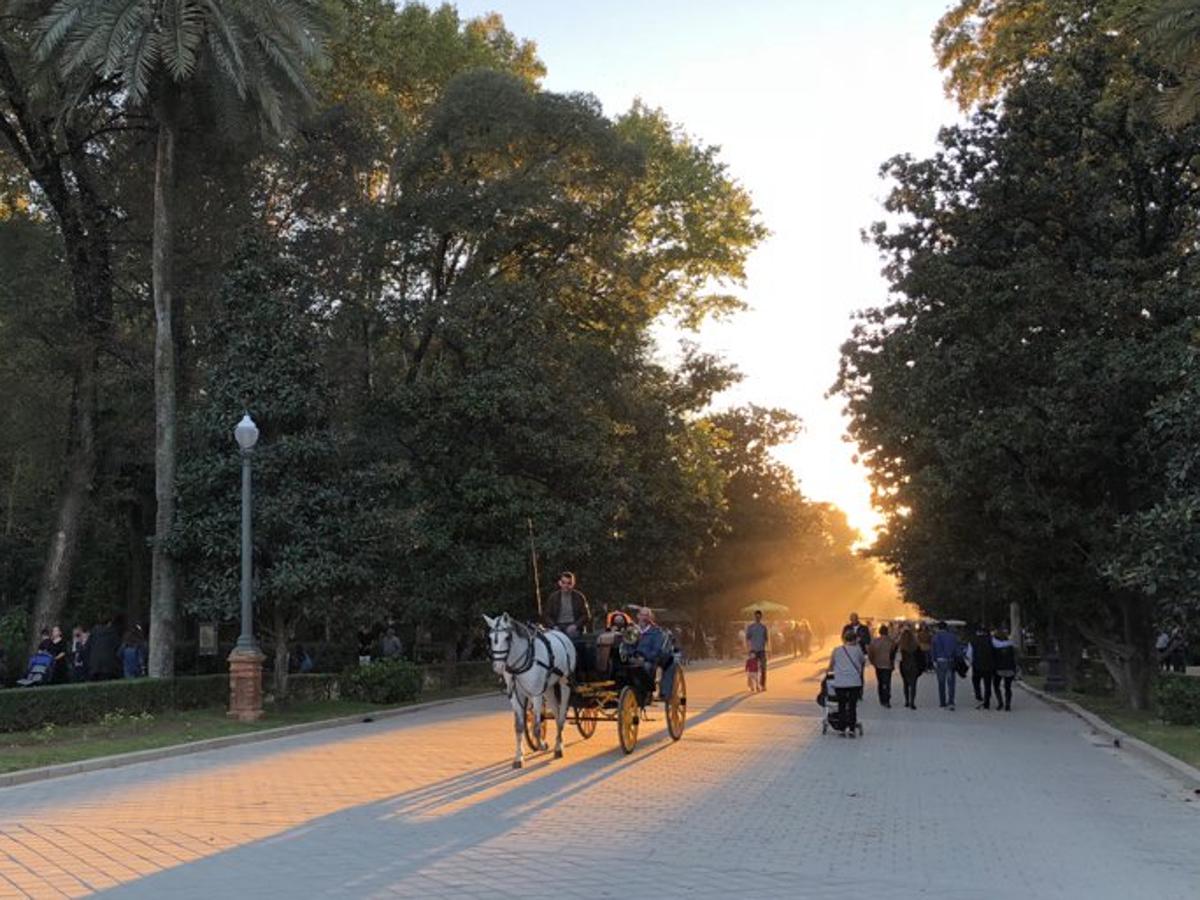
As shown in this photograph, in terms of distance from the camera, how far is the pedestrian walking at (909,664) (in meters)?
24.8

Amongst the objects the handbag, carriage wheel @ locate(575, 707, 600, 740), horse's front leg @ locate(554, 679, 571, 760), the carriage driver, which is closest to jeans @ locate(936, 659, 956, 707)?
the handbag

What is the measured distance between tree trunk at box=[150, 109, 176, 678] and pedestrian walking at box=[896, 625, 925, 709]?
50.9 feet

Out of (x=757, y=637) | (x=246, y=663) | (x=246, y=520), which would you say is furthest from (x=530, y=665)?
(x=757, y=637)

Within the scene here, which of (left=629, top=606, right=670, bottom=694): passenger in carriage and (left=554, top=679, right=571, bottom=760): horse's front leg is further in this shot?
(left=629, top=606, right=670, bottom=694): passenger in carriage

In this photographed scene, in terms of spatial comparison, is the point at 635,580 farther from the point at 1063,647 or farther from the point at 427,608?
the point at 1063,647

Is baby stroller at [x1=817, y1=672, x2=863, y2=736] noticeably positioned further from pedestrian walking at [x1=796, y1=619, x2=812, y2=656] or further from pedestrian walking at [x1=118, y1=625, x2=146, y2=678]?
pedestrian walking at [x1=796, y1=619, x2=812, y2=656]

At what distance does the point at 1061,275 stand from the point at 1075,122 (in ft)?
10.2

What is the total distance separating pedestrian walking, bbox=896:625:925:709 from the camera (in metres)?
24.8

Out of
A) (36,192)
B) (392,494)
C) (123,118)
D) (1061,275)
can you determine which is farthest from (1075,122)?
(36,192)

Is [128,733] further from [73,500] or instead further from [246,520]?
[73,500]

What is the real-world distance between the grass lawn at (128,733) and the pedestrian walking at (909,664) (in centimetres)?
1153

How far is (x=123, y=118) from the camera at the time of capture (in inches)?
1099

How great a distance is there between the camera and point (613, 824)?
9.68 m

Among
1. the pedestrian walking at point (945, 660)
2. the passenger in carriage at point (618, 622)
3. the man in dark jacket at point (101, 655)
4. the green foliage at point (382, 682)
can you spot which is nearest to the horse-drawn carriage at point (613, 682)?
the passenger in carriage at point (618, 622)
